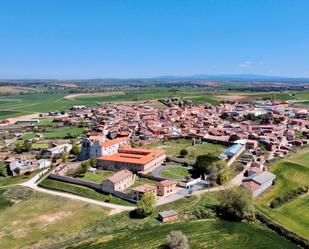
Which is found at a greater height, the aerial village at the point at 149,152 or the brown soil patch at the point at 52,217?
the aerial village at the point at 149,152

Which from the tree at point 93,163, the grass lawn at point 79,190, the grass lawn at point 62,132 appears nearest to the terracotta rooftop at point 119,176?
the grass lawn at point 79,190

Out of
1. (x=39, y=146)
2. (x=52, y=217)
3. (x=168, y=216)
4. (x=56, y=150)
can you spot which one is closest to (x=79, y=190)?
(x=52, y=217)

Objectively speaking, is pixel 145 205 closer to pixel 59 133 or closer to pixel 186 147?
pixel 186 147

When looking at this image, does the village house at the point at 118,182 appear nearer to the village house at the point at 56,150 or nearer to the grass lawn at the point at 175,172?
the grass lawn at the point at 175,172

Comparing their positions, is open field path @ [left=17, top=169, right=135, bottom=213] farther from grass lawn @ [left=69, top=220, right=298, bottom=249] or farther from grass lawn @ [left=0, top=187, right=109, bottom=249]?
grass lawn @ [left=69, top=220, right=298, bottom=249]

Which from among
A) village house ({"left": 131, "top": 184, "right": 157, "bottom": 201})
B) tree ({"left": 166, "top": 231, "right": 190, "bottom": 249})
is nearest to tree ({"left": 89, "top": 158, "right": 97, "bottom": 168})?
village house ({"left": 131, "top": 184, "right": 157, "bottom": 201})

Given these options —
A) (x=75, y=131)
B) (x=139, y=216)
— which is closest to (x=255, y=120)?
(x=75, y=131)
